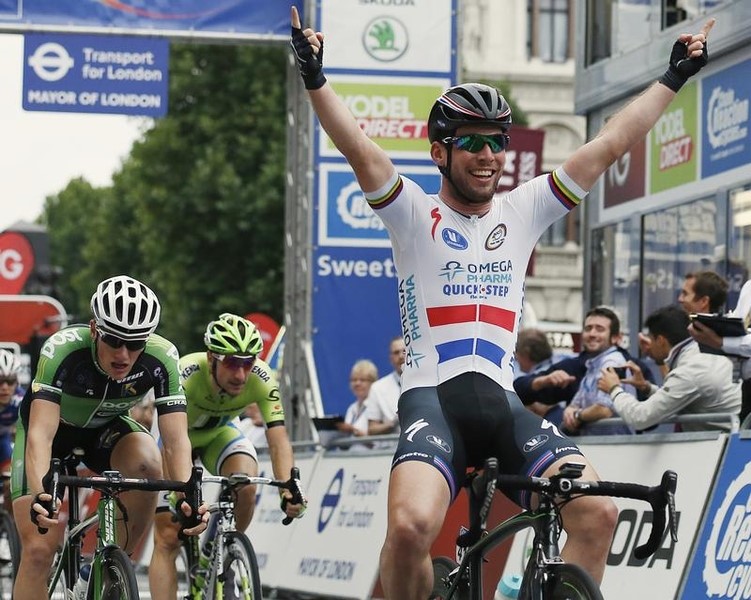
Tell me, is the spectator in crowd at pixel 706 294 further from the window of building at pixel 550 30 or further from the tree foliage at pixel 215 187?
the window of building at pixel 550 30

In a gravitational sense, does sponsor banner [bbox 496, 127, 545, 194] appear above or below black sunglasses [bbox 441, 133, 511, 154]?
above

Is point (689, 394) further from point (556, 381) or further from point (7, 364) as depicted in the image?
point (7, 364)

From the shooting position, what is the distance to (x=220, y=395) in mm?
10156

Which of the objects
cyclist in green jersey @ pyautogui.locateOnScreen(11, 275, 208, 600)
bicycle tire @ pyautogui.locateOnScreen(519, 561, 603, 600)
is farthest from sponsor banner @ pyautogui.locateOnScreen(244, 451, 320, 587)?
bicycle tire @ pyautogui.locateOnScreen(519, 561, 603, 600)

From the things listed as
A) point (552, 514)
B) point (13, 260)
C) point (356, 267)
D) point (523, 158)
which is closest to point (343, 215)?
point (356, 267)

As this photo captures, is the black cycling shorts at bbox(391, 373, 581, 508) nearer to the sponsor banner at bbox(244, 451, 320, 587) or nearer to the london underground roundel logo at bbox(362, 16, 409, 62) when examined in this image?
the sponsor banner at bbox(244, 451, 320, 587)

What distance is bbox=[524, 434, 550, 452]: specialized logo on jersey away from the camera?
6223mm

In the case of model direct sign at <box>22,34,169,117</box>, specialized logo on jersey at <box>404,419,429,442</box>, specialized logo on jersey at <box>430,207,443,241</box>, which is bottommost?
specialized logo on jersey at <box>404,419,429,442</box>

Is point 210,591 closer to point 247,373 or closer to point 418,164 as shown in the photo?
point 247,373

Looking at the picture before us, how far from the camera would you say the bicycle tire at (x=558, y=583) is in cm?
561

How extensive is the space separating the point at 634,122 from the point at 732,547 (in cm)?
276

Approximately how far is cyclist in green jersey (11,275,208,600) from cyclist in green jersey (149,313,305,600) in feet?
3.08

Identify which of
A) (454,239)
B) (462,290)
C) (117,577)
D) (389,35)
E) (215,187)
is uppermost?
(389,35)

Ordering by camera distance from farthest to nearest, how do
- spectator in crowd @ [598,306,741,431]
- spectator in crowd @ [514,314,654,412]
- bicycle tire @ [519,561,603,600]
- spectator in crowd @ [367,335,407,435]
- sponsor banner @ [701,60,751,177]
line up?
spectator in crowd @ [367,335,407,435]
sponsor banner @ [701,60,751,177]
spectator in crowd @ [514,314,654,412]
spectator in crowd @ [598,306,741,431]
bicycle tire @ [519,561,603,600]
